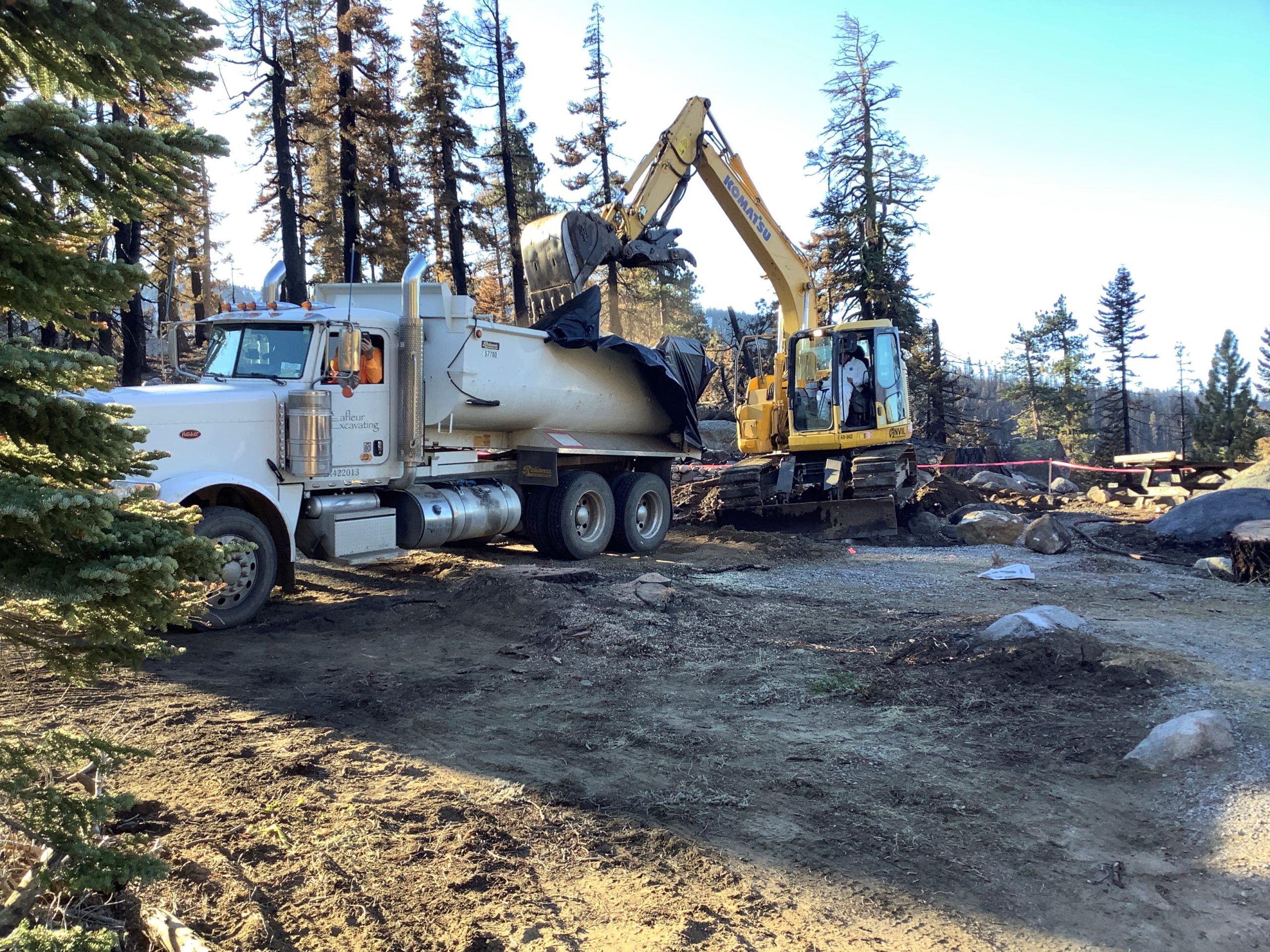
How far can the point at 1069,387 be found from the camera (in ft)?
162

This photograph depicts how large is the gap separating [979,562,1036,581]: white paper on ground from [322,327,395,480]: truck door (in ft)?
23.5

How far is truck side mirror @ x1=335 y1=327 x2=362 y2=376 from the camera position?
8.51 meters

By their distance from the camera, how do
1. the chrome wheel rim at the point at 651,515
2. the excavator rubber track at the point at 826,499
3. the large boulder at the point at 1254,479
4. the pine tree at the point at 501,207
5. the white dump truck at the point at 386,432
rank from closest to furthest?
1. the white dump truck at the point at 386,432
2. the chrome wheel rim at the point at 651,515
3. the large boulder at the point at 1254,479
4. the excavator rubber track at the point at 826,499
5. the pine tree at the point at 501,207

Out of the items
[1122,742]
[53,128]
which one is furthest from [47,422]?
[1122,742]

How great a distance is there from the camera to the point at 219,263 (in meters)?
40.5

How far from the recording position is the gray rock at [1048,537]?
1236 cm

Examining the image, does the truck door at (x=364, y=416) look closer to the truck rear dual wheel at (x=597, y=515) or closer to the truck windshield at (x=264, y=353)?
the truck windshield at (x=264, y=353)

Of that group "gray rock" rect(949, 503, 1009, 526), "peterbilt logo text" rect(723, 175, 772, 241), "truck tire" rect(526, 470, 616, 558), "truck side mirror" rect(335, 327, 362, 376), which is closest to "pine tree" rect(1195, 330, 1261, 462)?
"gray rock" rect(949, 503, 1009, 526)

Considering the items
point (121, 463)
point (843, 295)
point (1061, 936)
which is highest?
point (843, 295)

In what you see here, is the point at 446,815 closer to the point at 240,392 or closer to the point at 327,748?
the point at 327,748

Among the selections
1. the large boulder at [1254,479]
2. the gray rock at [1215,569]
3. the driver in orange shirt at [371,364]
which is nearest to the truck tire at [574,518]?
the driver in orange shirt at [371,364]

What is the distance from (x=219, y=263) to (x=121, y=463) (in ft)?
142

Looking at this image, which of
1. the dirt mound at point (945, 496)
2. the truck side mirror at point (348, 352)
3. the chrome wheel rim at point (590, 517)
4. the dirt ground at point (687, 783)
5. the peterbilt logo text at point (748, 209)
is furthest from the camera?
the dirt mound at point (945, 496)

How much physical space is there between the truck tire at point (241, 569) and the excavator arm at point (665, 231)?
5423mm
